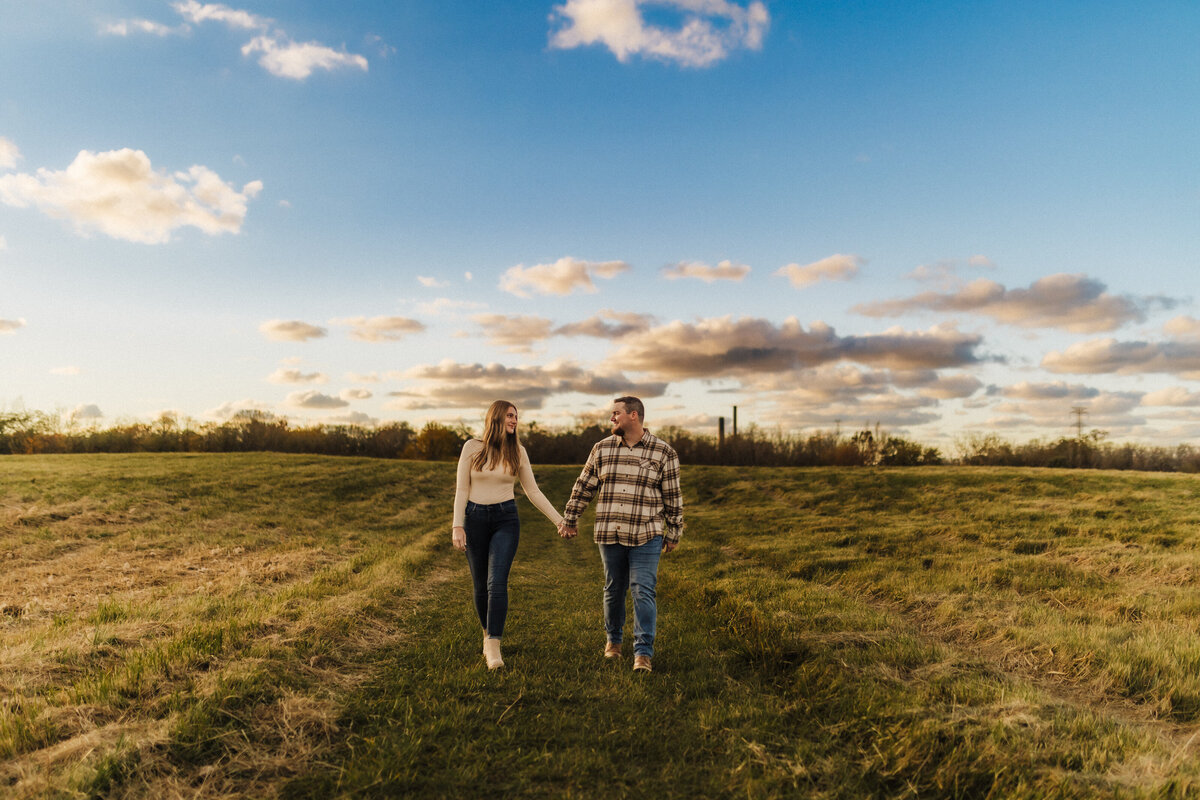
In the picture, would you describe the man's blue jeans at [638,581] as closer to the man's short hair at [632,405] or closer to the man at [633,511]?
the man at [633,511]

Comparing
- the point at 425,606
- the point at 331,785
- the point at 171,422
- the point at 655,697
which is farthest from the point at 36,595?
the point at 171,422

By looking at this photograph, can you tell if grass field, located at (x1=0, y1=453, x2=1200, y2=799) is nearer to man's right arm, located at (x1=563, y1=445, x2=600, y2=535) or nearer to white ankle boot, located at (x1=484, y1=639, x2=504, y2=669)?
white ankle boot, located at (x1=484, y1=639, x2=504, y2=669)

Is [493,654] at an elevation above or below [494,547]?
below

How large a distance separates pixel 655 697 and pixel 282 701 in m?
3.37

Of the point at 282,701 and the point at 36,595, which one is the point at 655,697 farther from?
the point at 36,595

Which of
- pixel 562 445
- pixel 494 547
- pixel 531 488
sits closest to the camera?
pixel 494 547

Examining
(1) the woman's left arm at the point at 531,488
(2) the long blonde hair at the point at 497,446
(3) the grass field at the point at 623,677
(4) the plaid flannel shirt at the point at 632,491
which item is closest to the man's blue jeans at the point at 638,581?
(4) the plaid flannel shirt at the point at 632,491

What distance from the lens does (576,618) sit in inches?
376

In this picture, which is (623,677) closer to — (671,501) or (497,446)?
(671,501)

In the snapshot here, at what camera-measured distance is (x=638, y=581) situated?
22.8 ft

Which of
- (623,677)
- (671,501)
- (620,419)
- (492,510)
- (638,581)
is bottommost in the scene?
(623,677)

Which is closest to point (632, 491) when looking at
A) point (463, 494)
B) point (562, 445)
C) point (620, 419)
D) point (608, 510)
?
point (608, 510)

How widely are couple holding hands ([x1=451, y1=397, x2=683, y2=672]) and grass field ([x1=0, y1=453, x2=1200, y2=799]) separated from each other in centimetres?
69

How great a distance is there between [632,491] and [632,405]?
937 mm
